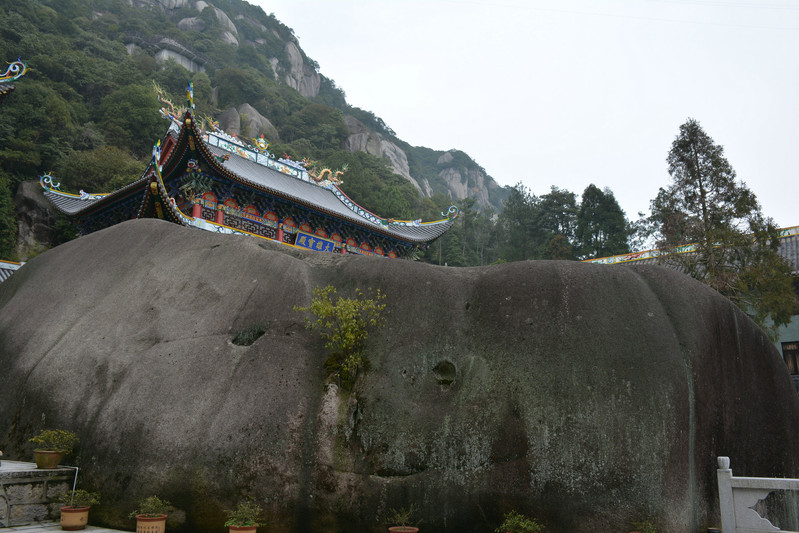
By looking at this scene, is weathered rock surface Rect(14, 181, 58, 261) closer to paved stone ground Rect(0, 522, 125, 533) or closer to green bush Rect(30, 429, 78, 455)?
green bush Rect(30, 429, 78, 455)

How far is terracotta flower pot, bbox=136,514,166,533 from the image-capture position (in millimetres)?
5953

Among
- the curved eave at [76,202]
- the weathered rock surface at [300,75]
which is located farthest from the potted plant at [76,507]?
the weathered rock surface at [300,75]

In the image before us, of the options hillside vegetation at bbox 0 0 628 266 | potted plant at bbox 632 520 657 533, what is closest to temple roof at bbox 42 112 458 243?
hillside vegetation at bbox 0 0 628 266

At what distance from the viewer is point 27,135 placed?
31.6m

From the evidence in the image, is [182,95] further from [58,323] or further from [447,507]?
[447,507]

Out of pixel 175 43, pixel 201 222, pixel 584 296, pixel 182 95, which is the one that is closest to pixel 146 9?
pixel 175 43

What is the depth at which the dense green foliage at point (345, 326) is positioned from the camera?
691 centimetres

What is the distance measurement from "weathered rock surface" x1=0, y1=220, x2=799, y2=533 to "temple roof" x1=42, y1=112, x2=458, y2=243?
40.1ft

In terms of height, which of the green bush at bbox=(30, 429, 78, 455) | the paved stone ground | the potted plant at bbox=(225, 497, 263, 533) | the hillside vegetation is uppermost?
the hillside vegetation

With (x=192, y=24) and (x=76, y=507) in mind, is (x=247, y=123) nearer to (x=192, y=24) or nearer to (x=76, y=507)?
(x=192, y=24)

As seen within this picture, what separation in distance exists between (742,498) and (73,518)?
24.4 feet

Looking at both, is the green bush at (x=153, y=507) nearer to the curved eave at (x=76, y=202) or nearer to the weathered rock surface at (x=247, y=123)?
the curved eave at (x=76, y=202)

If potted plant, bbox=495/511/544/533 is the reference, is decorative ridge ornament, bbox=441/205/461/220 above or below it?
above

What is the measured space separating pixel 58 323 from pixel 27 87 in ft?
111
